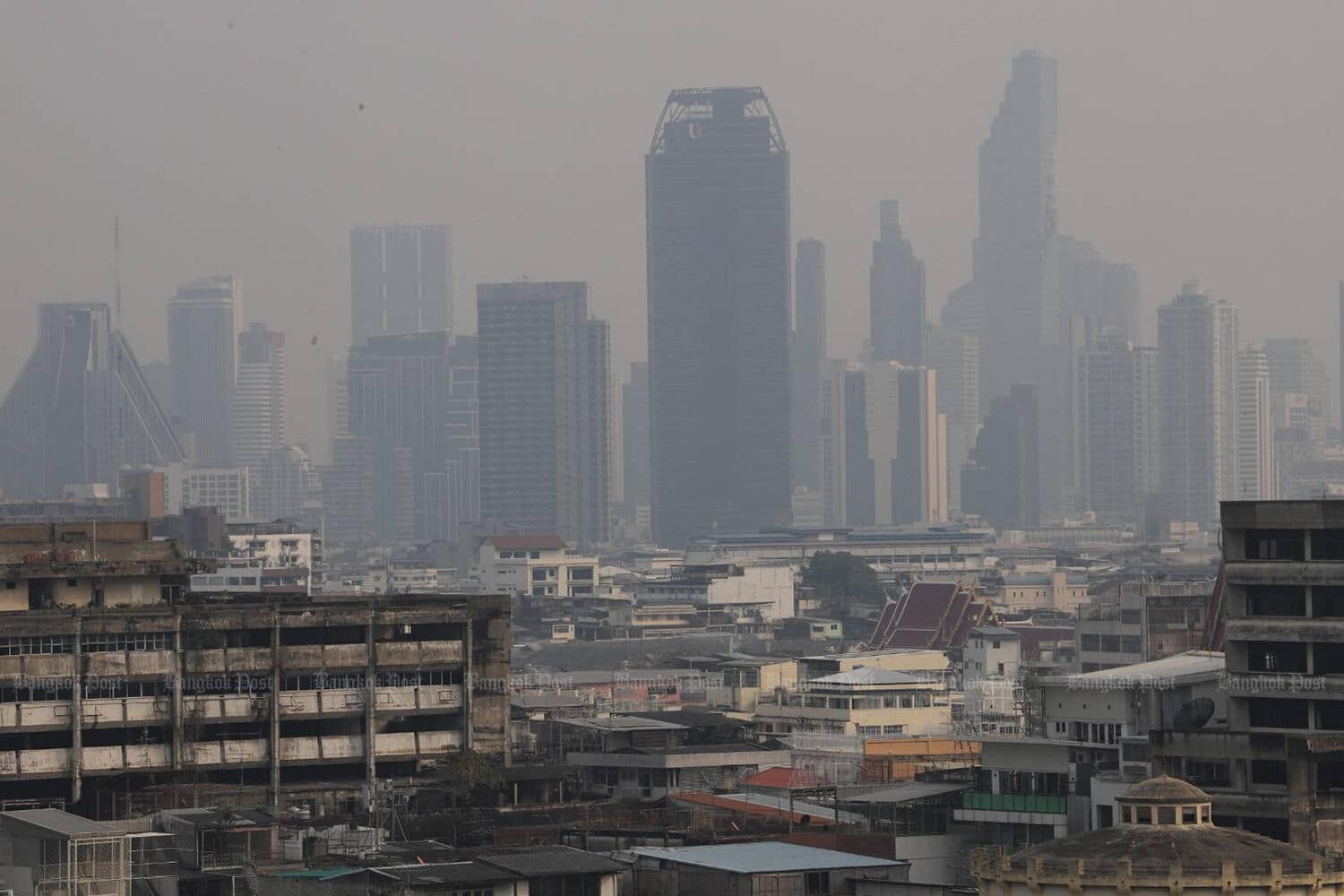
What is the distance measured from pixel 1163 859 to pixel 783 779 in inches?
1413

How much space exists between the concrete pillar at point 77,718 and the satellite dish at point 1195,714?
29506 mm

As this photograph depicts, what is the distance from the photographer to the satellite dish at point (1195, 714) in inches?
2416

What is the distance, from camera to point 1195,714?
61.8 meters

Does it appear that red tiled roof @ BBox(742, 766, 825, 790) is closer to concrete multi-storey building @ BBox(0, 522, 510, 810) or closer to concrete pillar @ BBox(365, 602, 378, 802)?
concrete multi-storey building @ BBox(0, 522, 510, 810)

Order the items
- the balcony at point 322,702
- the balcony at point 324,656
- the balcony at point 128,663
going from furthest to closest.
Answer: the balcony at point 324,656
the balcony at point 322,702
the balcony at point 128,663

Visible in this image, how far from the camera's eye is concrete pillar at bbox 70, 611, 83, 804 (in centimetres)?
7938

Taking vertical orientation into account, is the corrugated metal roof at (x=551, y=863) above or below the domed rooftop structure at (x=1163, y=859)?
below

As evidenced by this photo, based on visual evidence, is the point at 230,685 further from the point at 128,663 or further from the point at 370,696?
the point at 370,696

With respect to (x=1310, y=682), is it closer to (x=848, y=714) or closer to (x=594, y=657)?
(x=848, y=714)

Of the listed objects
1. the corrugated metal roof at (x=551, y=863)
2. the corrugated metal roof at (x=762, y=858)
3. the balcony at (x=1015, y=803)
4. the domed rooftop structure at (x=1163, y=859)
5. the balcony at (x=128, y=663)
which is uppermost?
the balcony at (x=128, y=663)

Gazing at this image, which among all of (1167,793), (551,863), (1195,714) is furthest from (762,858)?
(1167,793)

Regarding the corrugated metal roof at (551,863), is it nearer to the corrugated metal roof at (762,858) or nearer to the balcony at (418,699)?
the corrugated metal roof at (762,858)

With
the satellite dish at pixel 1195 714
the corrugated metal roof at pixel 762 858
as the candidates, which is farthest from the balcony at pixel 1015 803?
the corrugated metal roof at pixel 762 858

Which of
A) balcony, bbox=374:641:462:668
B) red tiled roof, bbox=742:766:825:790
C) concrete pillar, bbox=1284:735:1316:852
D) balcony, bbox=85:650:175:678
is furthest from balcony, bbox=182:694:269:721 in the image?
concrete pillar, bbox=1284:735:1316:852
